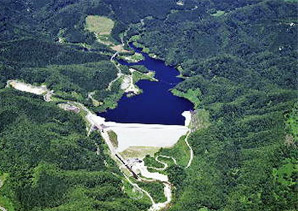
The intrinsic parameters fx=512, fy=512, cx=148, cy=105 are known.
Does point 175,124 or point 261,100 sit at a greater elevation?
point 261,100

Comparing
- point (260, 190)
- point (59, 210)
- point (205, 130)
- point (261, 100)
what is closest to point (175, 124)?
point (205, 130)

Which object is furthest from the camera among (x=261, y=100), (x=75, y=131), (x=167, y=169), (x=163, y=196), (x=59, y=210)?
(x=261, y=100)

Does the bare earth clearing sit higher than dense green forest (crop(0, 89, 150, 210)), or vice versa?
dense green forest (crop(0, 89, 150, 210))

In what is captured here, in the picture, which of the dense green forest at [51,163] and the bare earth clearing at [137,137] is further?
the bare earth clearing at [137,137]

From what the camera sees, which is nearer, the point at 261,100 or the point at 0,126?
the point at 0,126

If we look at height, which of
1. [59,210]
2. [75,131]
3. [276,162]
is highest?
[276,162]

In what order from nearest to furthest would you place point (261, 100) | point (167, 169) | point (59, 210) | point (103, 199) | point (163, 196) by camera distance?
point (59, 210), point (103, 199), point (163, 196), point (167, 169), point (261, 100)

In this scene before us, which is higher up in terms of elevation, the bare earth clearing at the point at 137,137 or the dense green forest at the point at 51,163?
the dense green forest at the point at 51,163

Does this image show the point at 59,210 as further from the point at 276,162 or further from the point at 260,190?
the point at 276,162

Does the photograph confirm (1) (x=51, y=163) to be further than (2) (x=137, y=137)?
No

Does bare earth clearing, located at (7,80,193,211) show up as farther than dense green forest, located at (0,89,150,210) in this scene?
Yes

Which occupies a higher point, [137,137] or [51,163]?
[51,163]
